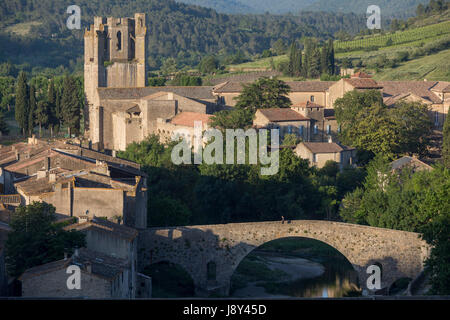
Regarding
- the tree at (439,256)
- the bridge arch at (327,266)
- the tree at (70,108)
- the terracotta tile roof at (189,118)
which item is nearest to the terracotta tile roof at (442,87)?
the terracotta tile roof at (189,118)

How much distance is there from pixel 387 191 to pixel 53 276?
872 inches

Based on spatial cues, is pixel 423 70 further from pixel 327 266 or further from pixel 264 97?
pixel 327 266

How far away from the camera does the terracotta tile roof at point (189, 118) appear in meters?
50.7

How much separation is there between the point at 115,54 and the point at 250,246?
39.7 m

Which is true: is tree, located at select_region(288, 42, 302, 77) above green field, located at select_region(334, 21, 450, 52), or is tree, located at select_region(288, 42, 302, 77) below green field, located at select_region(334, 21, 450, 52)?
below

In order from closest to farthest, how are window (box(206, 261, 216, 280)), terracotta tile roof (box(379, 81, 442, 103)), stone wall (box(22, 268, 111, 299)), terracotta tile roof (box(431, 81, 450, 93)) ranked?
stone wall (box(22, 268, 111, 299)), window (box(206, 261, 216, 280)), terracotta tile roof (box(379, 81, 442, 103)), terracotta tile roof (box(431, 81, 450, 93))

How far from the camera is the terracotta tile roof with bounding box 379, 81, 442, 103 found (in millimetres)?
62716

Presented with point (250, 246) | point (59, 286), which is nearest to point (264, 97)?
point (250, 246)

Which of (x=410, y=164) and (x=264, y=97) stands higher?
(x=264, y=97)

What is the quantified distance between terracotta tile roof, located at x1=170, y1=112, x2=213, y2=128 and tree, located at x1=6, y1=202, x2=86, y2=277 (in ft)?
88.2

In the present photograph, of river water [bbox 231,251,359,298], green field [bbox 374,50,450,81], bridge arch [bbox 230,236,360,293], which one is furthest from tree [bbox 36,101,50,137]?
green field [bbox 374,50,450,81]

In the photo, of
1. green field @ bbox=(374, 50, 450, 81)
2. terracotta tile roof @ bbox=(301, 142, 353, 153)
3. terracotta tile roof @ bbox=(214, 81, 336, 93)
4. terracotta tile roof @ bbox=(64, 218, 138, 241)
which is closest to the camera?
terracotta tile roof @ bbox=(64, 218, 138, 241)

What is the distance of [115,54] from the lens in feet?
221

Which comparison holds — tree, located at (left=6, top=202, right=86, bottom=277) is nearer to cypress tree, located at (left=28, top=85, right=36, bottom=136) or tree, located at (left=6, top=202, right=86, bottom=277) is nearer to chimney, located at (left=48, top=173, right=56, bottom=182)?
chimney, located at (left=48, top=173, right=56, bottom=182)
